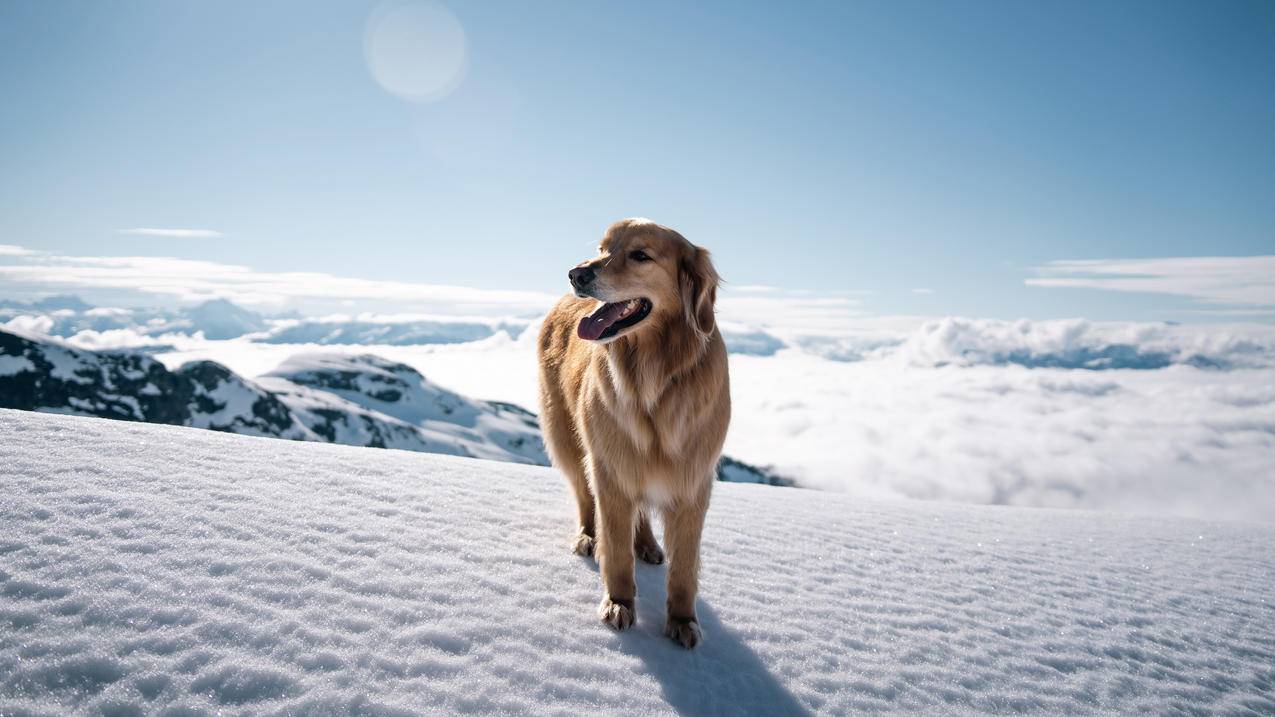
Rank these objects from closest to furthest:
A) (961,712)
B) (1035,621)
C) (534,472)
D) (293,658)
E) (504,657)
Result: 1. (293,658)
2. (504,657)
3. (961,712)
4. (1035,621)
5. (534,472)

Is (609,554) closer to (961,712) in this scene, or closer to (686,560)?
(686,560)

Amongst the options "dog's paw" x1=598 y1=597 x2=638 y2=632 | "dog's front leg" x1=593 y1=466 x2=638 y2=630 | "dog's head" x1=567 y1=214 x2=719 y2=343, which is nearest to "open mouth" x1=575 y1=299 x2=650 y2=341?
"dog's head" x1=567 y1=214 x2=719 y2=343

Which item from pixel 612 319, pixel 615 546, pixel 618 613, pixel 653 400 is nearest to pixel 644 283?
pixel 612 319

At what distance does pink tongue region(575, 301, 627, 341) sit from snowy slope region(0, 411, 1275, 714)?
1997 mm

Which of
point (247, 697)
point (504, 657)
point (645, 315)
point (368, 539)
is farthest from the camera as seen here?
point (368, 539)

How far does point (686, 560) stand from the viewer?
168 inches

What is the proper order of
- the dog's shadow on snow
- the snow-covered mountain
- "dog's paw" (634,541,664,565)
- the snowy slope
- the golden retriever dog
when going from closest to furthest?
the snowy slope → the dog's shadow on snow → the golden retriever dog → "dog's paw" (634,541,664,565) → the snow-covered mountain

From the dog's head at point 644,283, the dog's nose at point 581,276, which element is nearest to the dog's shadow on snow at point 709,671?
the dog's head at point 644,283

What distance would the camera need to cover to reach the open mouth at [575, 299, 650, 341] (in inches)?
159

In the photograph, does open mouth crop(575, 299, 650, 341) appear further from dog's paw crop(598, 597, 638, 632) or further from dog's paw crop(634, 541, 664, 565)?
dog's paw crop(634, 541, 664, 565)

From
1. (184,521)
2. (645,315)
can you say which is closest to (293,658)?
(184,521)

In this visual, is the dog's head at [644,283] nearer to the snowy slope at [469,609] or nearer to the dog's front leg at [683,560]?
the dog's front leg at [683,560]

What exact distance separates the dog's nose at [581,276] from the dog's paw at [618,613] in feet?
7.66

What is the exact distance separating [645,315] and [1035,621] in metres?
4.86
